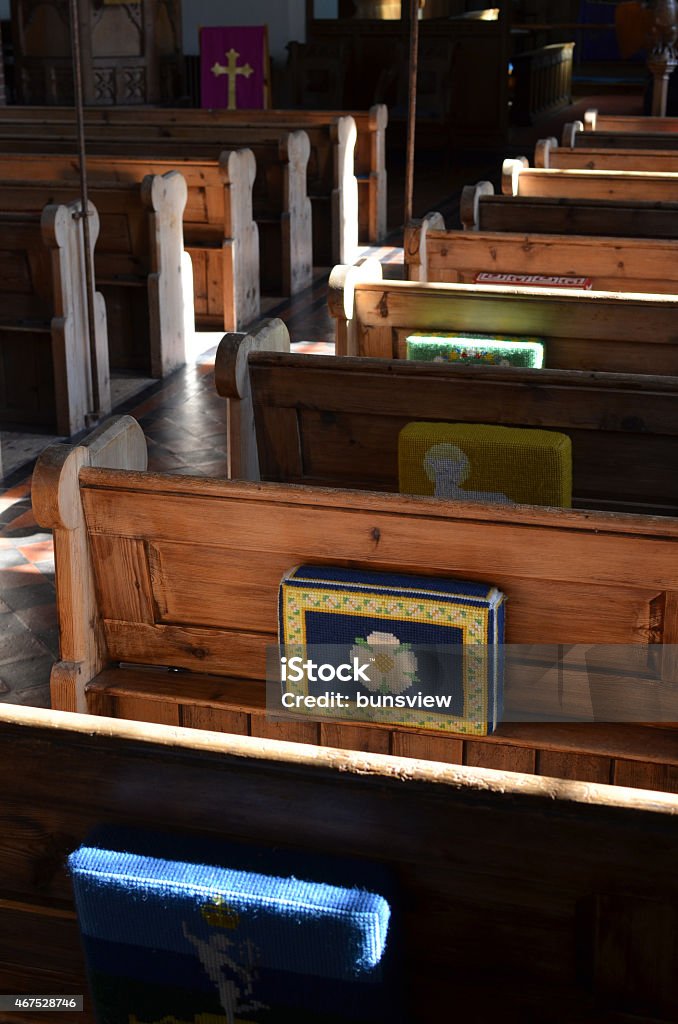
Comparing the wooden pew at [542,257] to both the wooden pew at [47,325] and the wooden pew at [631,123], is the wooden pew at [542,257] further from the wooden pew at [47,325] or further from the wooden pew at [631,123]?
the wooden pew at [631,123]

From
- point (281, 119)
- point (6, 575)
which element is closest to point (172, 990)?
point (6, 575)

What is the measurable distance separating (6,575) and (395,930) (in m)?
2.42

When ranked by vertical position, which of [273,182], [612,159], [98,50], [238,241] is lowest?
[238,241]

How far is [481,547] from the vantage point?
2086 millimetres

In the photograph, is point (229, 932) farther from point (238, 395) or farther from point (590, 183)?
point (590, 183)

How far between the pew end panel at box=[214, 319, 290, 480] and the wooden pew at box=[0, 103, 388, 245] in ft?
16.5

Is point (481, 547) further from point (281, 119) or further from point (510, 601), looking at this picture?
point (281, 119)

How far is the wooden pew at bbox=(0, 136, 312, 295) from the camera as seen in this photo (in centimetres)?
652

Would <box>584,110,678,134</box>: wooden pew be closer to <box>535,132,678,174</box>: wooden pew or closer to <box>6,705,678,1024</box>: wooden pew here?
<box>535,132,678,174</box>: wooden pew

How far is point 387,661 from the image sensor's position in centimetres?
211

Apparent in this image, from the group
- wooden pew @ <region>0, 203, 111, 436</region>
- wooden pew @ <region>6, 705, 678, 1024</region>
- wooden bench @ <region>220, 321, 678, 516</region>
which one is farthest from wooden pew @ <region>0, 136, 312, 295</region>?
wooden pew @ <region>6, 705, 678, 1024</region>

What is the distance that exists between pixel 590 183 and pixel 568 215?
0.70 metres

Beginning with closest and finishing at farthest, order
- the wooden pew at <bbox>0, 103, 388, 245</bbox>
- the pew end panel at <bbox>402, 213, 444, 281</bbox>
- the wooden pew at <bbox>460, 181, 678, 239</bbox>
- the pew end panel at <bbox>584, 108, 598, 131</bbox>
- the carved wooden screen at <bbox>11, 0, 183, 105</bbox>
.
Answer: the pew end panel at <bbox>402, 213, 444, 281</bbox> < the wooden pew at <bbox>460, 181, 678, 239</bbox> < the pew end panel at <bbox>584, 108, 598, 131</bbox> < the wooden pew at <bbox>0, 103, 388, 245</bbox> < the carved wooden screen at <bbox>11, 0, 183, 105</bbox>

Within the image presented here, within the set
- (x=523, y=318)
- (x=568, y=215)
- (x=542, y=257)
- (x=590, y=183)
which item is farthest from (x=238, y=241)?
(x=523, y=318)
